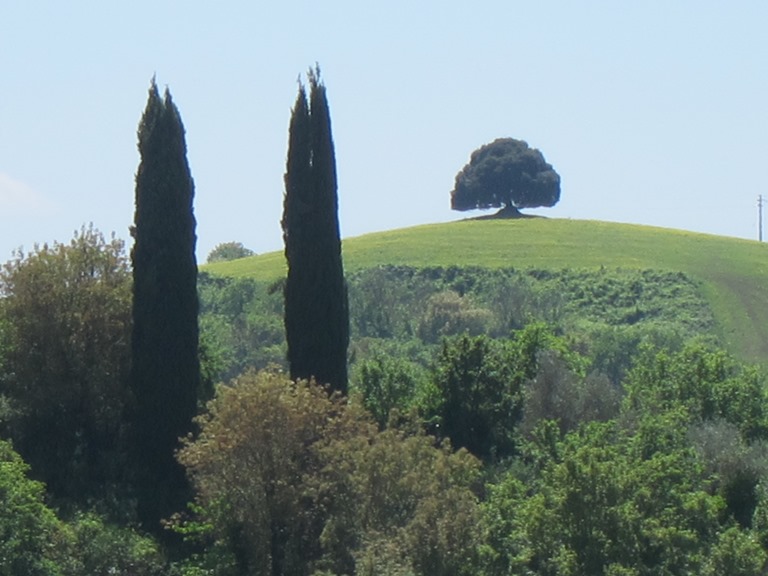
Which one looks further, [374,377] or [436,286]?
[436,286]

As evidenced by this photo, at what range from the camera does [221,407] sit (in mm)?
34875

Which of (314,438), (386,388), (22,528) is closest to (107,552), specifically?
(22,528)

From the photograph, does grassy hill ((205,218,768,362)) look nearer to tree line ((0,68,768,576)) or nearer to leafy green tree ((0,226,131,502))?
tree line ((0,68,768,576))

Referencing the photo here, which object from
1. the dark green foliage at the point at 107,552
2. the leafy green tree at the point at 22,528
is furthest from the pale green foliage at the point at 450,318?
the leafy green tree at the point at 22,528

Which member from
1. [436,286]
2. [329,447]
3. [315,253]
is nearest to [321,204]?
[315,253]

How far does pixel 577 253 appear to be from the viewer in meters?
126

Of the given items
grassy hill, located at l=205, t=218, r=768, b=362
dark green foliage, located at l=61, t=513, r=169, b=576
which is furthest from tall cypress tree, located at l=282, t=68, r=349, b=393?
grassy hill, located at l=205, t=218, r=768, b=362

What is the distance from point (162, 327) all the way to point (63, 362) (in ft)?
12.9

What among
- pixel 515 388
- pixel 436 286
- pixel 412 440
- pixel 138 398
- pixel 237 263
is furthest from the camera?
pixel 237 263

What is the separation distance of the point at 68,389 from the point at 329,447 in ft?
37.6

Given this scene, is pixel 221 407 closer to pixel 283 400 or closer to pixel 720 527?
pixel 283 400

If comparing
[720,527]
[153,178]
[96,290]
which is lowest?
[720,527]

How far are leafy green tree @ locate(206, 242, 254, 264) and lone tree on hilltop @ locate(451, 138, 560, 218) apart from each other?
1371 inches

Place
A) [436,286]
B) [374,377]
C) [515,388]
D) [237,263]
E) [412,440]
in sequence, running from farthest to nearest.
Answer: [237,263] → [436,286] → [374,377] → [515,388] → [412,440]
